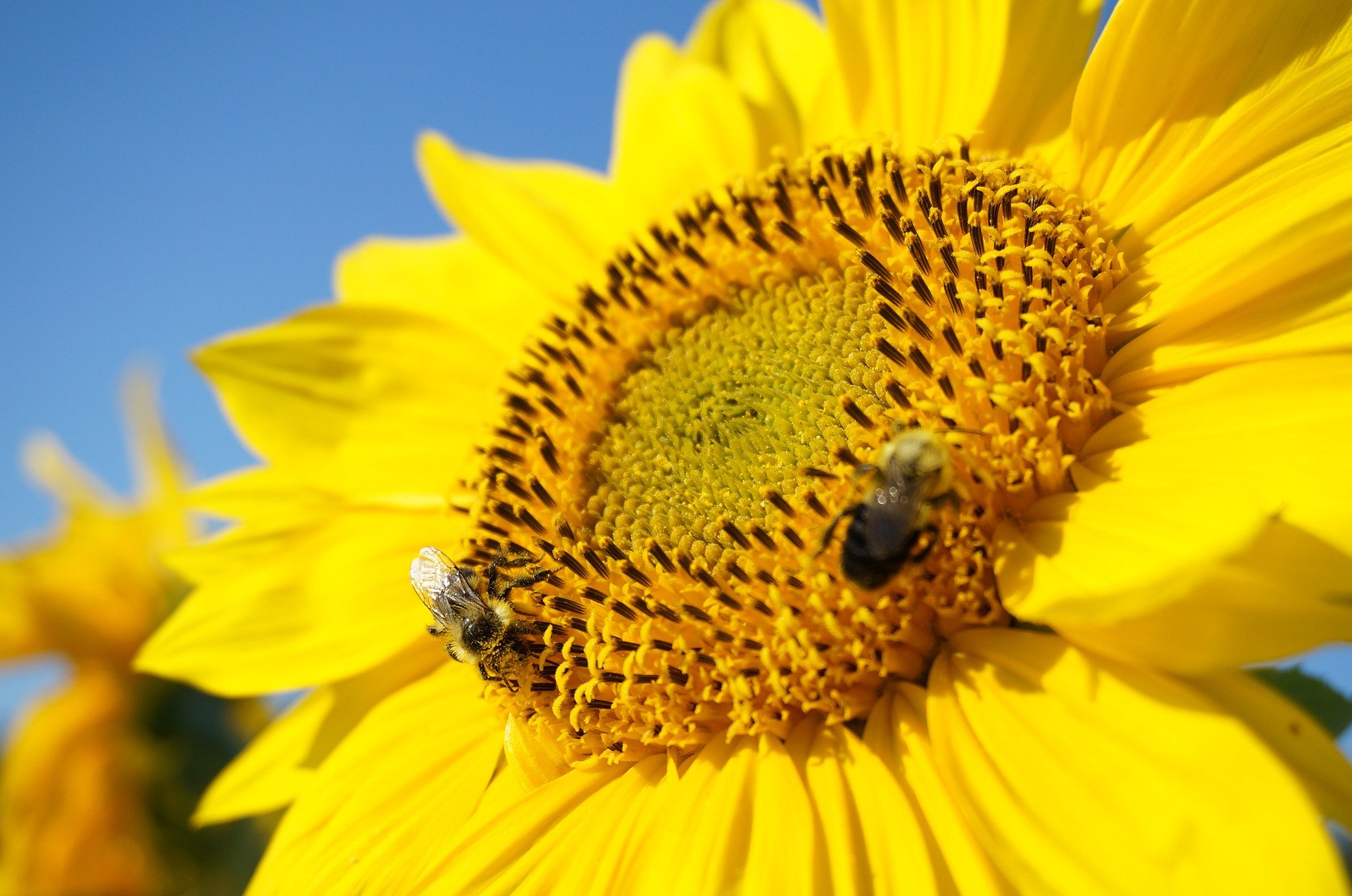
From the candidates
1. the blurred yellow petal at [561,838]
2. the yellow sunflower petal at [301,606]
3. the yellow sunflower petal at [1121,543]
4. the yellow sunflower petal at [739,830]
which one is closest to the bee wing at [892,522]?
the yellow sunflower petal at [1121,543]

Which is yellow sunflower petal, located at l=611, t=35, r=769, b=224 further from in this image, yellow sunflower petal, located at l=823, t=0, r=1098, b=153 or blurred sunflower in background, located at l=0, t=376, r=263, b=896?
blurred sunflower in background, located at l=0, t=376, r=263, b=896

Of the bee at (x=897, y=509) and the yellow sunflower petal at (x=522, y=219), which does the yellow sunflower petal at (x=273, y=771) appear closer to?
the yellow sunflower petal at (x=522, y=219)

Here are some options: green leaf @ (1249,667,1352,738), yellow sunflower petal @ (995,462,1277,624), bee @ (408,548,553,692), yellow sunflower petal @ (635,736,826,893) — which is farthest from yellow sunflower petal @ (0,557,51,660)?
green leaf @ (1249,667,1352,738)

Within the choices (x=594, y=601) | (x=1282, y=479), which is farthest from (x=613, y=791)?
(x=1282, y=479)

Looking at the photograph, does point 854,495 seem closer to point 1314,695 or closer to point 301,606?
point 1314,695

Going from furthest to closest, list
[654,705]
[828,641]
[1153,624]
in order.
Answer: [654,705] < [828,641] < [1153,624]

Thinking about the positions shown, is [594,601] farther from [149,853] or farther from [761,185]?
[149,853]

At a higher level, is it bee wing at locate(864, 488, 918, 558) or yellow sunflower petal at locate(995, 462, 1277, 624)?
bee wing at locate(864, 488, 918, 558)
